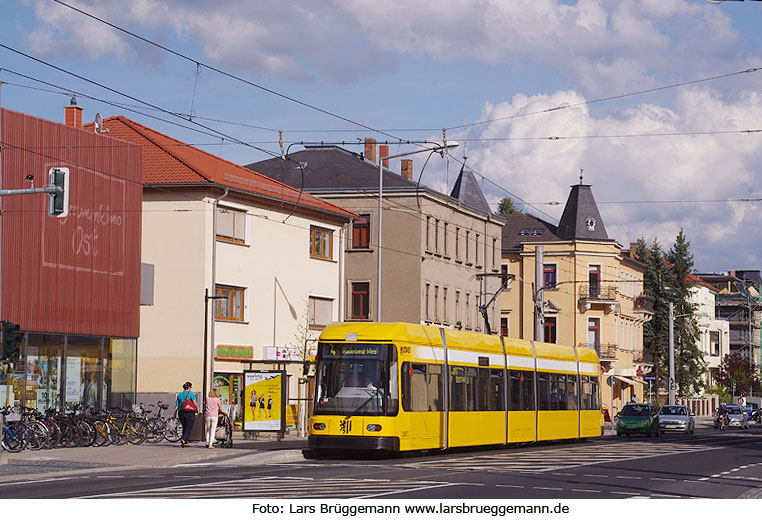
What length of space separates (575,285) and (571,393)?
4509 cm

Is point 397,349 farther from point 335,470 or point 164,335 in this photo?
point 164,335

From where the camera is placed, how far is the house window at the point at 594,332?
281 feet

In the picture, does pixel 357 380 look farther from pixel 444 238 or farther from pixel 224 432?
pixel 444 238

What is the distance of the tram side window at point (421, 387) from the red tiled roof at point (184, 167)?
1660cm

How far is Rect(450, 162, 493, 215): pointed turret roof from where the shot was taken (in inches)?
2938

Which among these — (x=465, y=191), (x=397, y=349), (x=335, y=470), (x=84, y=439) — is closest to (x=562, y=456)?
(x=397, y=349)

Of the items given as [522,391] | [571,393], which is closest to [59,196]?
[522,391]

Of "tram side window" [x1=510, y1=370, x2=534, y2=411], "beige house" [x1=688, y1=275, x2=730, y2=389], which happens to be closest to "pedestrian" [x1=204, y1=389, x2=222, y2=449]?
"tram side window" [x1=510, y1=370, x2=534, y2=411]

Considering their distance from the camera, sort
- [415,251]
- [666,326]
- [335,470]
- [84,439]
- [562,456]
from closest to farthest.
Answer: [335,470], [562,456], [84,439], [415,251], [666,326]

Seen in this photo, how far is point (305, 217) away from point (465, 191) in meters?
25.4

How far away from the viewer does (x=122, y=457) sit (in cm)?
2980

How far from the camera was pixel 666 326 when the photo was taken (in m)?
104

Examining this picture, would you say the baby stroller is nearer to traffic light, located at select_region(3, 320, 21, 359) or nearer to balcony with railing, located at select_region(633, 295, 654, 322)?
traffic light, located at select_region(3, 320, 21, 359)

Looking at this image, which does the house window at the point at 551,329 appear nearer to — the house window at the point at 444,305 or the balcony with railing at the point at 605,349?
the balcony with railing at the point at 605,349
